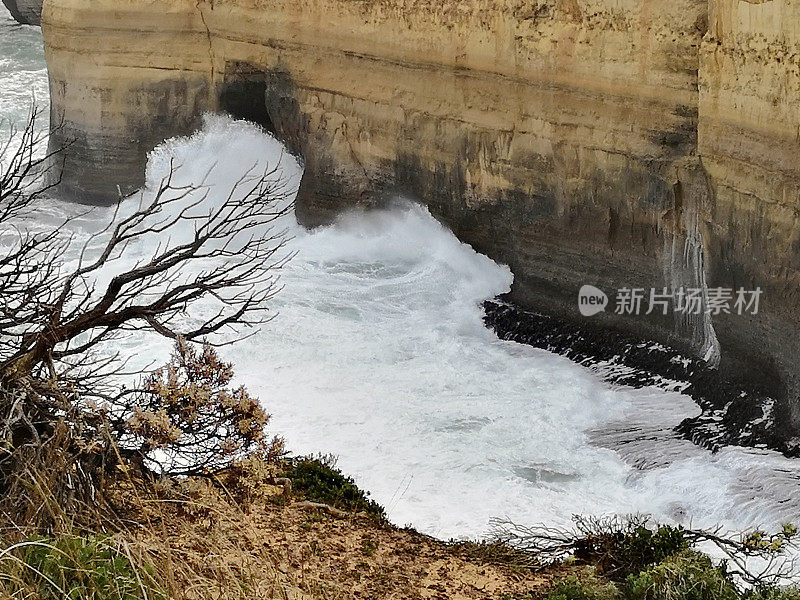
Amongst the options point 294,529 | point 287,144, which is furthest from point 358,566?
point 287,144

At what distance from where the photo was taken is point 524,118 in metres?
13.5

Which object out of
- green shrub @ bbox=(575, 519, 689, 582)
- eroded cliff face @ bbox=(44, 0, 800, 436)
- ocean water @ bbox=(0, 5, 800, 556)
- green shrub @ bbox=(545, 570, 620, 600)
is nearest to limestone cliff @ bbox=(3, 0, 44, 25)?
eroded cliff face @ bbox=(44, 0, 800, 436)

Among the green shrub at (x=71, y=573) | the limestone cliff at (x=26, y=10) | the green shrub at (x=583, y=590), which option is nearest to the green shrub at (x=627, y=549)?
the green shrub at (x=583, y=590)

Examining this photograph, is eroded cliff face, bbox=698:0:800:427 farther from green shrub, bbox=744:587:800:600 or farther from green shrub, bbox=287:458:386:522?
green shrub, bbox=287:458:386:522

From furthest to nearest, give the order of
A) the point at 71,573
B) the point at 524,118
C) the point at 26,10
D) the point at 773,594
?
the point at 26,10 < the point at 524,118 < the point at 773,594 < the point at 71,573

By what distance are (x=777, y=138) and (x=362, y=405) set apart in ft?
14.7

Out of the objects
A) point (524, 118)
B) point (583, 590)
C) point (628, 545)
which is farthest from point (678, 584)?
point (524, 118)

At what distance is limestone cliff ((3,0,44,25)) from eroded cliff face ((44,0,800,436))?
1553 centimetres

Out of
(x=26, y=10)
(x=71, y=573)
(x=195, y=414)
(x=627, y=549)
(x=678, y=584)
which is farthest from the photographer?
(x=26, y=10)

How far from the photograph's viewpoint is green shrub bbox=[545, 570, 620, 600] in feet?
20.3

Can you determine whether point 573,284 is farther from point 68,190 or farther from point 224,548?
point 68,190

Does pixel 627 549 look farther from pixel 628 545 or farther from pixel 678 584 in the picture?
pixel 678 584

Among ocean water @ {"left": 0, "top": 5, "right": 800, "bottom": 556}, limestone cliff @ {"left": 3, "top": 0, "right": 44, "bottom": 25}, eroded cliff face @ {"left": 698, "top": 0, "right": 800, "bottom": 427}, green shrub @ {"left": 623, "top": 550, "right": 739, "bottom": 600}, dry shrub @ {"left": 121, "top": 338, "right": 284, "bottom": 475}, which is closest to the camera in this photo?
green shrub @ {"left": 623, "top": 550, "right": 739, "bottom": 600}

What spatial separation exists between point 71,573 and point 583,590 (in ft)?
8.97
